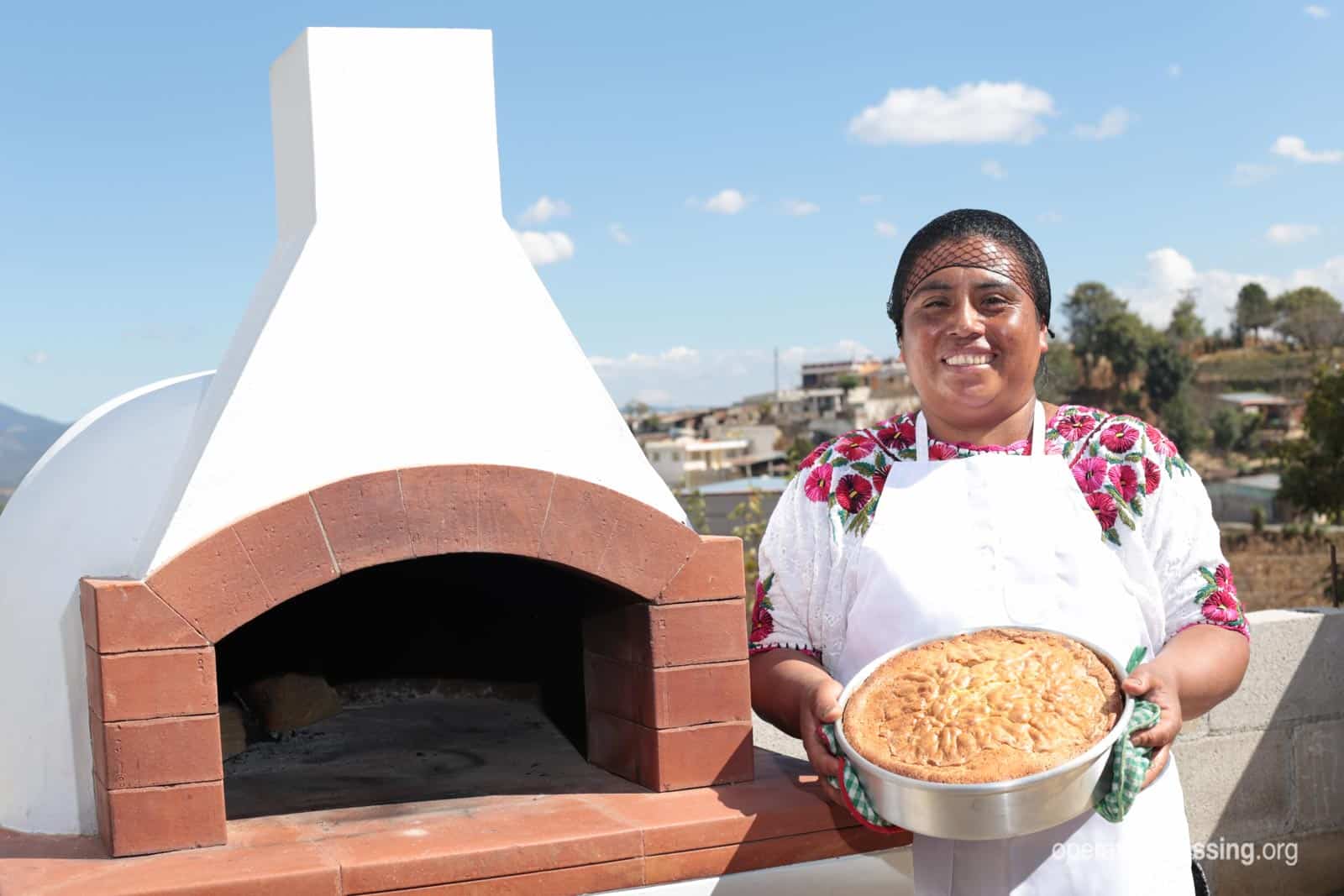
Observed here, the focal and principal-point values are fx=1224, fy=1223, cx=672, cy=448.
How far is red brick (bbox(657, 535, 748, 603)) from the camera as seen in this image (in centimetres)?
254

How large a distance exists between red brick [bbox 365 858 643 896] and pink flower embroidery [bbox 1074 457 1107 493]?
1.08 metres

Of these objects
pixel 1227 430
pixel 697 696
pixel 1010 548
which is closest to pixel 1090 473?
pixel 1010 548

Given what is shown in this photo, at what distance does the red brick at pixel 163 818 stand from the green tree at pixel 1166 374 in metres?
42.6

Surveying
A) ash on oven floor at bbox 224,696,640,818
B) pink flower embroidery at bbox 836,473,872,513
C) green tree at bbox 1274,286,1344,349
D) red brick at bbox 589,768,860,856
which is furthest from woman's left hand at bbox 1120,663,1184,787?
green tree at bbox 1274,286,1344,349

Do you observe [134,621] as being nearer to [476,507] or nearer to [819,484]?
[476,507]

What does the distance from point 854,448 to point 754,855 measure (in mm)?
834

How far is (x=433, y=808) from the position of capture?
257 centimetres

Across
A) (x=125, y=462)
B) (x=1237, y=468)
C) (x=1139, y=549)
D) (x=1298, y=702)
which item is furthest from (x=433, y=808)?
(x=1237, y=468)

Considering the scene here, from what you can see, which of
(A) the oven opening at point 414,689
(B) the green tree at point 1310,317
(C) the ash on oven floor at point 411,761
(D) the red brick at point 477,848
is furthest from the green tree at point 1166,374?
(D) the red brick at point 477,848

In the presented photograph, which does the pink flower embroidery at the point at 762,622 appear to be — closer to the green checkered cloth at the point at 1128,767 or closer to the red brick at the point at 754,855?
the red brick at the point at 754,855

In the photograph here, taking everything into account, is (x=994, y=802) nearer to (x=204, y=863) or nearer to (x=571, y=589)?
(x=204, y=863)

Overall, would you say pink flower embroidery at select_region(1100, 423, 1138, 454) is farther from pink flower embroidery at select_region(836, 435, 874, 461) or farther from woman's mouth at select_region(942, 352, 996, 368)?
pink flower embroidery at select_region(836, 435, 874, 461)

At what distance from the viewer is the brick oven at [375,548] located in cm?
225

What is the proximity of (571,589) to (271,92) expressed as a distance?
1.43 metres
